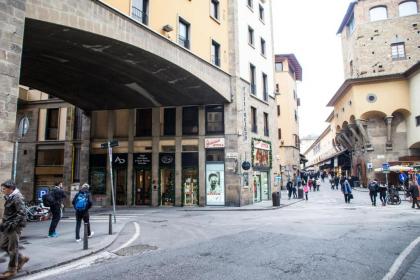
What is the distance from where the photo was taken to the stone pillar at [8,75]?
28.8ft

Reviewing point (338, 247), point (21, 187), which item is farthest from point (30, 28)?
point (21, 187)

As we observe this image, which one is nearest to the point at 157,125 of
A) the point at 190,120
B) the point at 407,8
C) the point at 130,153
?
the point at 190,120

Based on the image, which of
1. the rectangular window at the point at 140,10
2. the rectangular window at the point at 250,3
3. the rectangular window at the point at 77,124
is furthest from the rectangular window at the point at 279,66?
the rectangular window at the point at 140,10

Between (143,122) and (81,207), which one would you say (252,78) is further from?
(81,207)

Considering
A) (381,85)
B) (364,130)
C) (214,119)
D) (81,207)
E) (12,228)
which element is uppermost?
(381,85)

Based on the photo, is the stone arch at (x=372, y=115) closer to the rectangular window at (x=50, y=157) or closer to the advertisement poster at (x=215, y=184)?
the advertisement poster at (x=215, y=184)

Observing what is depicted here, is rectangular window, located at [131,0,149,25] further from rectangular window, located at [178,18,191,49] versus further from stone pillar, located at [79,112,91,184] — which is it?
stone pillar, located at [79,112,91,184]

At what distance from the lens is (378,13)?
42.4 m

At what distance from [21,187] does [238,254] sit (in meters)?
25.4

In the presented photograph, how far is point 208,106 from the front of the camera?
23922 mm

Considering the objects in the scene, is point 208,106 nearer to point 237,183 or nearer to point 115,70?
point 237,183

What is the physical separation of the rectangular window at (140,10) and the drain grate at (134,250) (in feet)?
35.0

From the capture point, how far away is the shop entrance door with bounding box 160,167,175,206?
23.8 meters

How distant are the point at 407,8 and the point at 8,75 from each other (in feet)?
149
